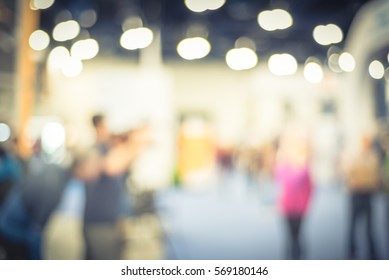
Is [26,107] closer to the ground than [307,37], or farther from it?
closer to the ground

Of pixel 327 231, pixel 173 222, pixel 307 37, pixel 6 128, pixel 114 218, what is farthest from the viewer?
pixel 307 37

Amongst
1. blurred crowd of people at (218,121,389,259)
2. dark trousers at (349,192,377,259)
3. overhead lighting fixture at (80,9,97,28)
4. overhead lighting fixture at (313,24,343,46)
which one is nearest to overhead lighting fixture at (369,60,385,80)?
overhead lighting fixture at (313,24,343,46)

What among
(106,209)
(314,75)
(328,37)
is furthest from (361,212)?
(328,37)

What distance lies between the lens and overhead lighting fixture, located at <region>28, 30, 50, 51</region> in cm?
258

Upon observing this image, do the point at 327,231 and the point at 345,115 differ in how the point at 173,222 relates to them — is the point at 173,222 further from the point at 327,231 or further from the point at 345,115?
the point at 345,115

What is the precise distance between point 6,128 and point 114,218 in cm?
119

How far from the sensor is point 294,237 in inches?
88.0

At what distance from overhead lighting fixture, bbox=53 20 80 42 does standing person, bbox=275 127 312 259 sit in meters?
1.75

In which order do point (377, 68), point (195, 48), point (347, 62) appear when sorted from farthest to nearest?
point (195, 48)
point (347, 62)
point (377, 68)

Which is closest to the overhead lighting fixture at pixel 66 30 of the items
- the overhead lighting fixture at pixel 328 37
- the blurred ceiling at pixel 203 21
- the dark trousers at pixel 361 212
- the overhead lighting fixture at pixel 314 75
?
the blurred ceiling at pixel 203 21

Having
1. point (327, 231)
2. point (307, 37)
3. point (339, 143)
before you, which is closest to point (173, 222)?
point (327, 231)

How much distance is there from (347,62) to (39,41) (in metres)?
→ 3.37

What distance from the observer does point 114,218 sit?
1799 millimetres

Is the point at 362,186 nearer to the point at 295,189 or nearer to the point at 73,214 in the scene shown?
the point at 295,189
